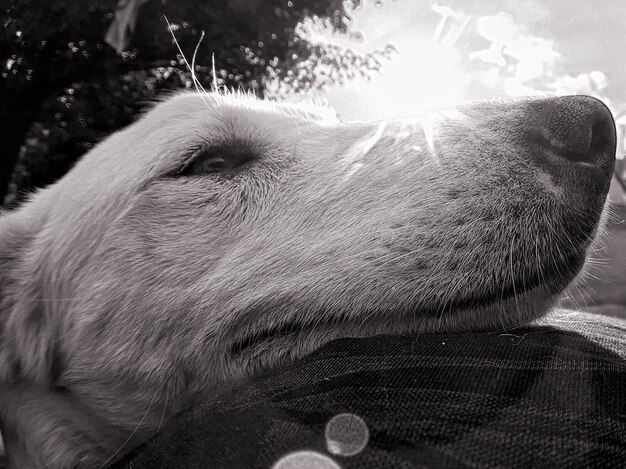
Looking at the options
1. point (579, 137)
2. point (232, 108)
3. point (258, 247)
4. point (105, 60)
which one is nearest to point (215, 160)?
point (232, 108)

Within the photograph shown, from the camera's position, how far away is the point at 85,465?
194 cm

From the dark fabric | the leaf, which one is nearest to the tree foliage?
the leaf

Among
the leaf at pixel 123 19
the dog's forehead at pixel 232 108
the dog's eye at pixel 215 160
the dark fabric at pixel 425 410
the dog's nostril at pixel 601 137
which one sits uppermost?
the leaf at pixel 123 19

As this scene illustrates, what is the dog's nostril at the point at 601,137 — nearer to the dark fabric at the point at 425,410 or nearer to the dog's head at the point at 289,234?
the dog's head at the point at 289,234

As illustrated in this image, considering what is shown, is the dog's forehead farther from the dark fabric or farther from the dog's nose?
the dark fabric

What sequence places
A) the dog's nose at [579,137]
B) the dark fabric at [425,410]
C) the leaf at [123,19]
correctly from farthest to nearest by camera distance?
1. the leaf at [123,19]
2. the dog's nose at [579,137]
3. the dark fabric at [425,410]

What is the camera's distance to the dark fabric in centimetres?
91

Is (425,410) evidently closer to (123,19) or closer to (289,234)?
(289,234)

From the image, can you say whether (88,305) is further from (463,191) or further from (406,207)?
(463,191)

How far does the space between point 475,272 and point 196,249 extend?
93cm

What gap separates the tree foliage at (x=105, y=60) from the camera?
8727 mm

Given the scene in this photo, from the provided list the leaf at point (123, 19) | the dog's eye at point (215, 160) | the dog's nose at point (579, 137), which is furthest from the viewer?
the leaf at point (123, 19)

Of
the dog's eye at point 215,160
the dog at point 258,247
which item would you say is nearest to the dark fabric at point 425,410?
the dog at point 258,247

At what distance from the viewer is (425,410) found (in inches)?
39.5
